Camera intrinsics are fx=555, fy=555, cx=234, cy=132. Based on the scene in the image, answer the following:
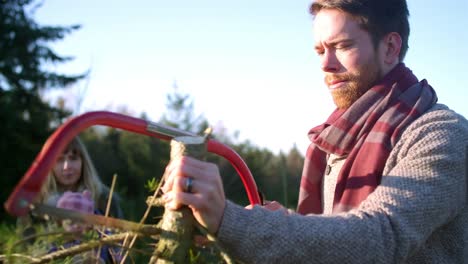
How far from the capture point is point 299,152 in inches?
660

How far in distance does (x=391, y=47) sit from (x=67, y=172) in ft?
7.70

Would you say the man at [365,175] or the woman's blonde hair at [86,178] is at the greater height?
the man at [365,175]

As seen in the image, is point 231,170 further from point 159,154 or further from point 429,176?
point 429,176

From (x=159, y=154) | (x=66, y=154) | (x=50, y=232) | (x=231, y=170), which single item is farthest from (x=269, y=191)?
(x=50, y=232)

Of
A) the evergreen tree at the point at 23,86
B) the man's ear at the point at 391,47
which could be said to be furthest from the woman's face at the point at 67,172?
the evergreen tree at the point at 23,86

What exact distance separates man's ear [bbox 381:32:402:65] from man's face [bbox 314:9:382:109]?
0.23 feet

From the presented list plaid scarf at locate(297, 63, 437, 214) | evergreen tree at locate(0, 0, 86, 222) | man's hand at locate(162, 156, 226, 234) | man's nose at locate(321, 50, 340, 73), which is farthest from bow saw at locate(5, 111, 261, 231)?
evergreen tree at locate(0, 0, 86, 222)

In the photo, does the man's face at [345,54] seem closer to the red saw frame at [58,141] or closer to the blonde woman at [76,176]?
the red saw frame at [58,141]

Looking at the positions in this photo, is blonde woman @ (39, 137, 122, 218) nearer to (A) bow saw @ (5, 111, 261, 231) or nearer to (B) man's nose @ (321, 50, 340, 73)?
(B) man's nose @ (321, 50, 340, 73)

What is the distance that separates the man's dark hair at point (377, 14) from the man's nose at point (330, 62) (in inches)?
7.1

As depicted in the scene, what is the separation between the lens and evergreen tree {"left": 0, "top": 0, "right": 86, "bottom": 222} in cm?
1481

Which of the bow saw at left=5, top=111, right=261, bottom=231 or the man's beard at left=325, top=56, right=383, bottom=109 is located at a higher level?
the man's beard at left=325, top=56, right=383, bottom=109

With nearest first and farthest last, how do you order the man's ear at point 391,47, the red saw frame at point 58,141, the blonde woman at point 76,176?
the red saw frame at point 58,141
the man's ear at point 391,47
the blonde woman at point 76,176

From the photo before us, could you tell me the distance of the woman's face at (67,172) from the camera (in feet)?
12.4
